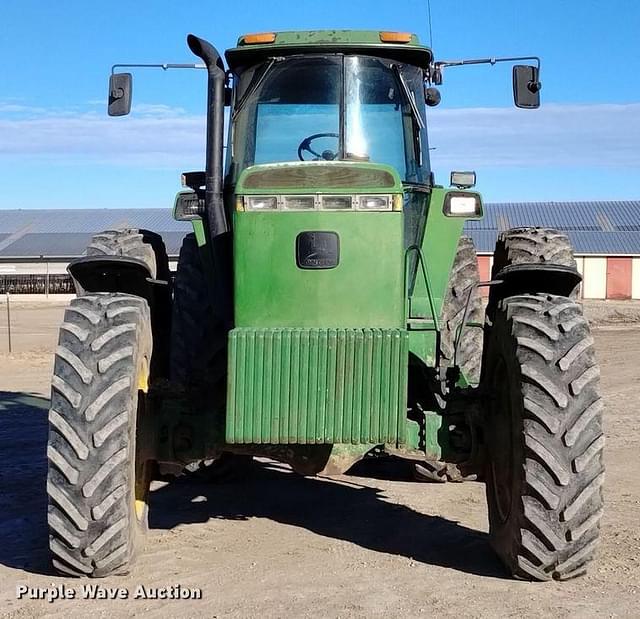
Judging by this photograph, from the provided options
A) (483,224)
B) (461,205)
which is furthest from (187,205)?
(483,224)

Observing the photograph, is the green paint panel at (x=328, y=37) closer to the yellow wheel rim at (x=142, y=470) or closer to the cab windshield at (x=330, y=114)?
the cab windshield at (x=330, y=114)

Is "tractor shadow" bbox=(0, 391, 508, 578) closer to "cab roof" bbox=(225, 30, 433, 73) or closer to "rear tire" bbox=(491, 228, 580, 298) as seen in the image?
"rear tire" bbox=(491, 228, 580, 298)

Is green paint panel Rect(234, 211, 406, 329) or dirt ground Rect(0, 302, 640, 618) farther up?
green paint panel Rect(234, 211, 406, 329)

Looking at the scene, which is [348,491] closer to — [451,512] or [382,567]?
[451,512]

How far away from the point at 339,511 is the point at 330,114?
2.77m

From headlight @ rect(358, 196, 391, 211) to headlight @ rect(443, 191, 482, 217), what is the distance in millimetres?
1135

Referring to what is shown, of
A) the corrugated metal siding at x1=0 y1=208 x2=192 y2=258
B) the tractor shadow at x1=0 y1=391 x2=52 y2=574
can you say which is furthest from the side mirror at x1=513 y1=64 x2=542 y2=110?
the corrugated metal siding at x1=0 y1=208 x2=192 y2=258

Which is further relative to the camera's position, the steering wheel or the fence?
the fence

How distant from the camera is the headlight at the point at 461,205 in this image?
21.8ft

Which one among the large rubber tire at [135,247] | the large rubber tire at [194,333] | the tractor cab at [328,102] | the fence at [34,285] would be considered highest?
the fence at [34,285]

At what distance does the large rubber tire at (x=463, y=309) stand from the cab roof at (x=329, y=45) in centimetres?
165

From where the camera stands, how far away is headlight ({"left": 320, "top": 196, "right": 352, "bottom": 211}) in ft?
18.5

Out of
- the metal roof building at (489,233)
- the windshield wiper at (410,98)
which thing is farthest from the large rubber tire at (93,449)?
the metal roof building at (489,233)

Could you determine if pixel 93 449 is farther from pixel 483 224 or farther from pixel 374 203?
pixel 483 224
